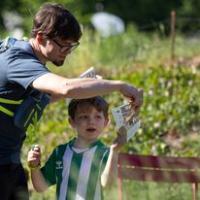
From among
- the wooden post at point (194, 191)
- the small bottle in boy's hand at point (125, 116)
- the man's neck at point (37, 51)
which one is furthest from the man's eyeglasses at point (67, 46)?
the wooden post at point (194, 191)

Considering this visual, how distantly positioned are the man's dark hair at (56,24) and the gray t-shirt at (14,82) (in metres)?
0.12

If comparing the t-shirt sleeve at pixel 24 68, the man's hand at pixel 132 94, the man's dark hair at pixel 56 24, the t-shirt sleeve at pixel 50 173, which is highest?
the man's dark hair at pixel 56 24

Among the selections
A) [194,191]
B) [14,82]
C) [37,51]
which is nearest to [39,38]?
[37,51]

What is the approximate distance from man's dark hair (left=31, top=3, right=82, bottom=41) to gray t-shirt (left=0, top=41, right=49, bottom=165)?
0.39 feet

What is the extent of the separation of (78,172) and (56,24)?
0.84 meters

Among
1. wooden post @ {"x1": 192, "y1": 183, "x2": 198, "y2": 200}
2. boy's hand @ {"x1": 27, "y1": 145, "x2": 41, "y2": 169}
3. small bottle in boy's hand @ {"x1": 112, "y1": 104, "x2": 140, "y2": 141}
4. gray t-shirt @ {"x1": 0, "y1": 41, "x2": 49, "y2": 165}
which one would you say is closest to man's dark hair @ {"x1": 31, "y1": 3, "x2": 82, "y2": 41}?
gray t-shirt @ {"x1": 0, "y1": 41, "x2": 49, "y2": 165}

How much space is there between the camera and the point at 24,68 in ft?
16.0

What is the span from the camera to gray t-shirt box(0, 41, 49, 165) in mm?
4859

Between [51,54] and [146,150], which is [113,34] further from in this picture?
[51,54]

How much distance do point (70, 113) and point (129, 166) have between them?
1341 mm

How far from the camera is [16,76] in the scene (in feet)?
16.1

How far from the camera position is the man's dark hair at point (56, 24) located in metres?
5.03

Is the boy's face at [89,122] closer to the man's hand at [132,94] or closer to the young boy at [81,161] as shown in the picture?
the young boy at [81,161]

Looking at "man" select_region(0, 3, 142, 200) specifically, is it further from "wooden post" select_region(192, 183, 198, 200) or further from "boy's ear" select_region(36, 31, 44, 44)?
"wooden post" select_region(192, 183, 198, 200)
